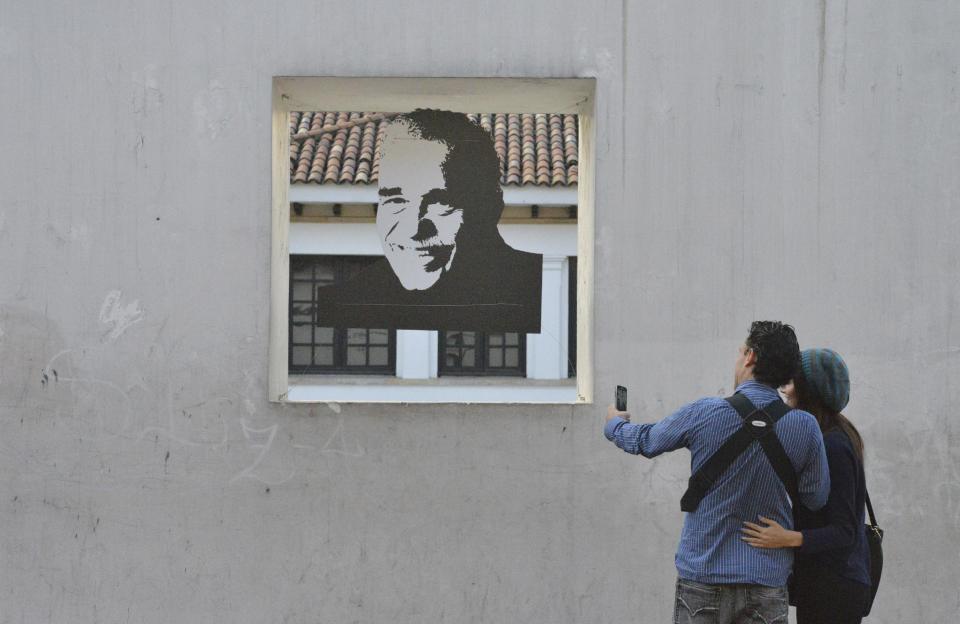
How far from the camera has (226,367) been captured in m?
5.81

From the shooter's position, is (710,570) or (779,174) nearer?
(710,570)

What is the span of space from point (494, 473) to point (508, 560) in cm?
42

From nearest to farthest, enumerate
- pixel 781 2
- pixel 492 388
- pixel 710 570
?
pixel 710 570 → pixel 781 2 → pixel 492 388

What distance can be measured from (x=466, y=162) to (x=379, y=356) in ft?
49.9

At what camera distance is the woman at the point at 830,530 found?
386cm

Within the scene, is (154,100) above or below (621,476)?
above

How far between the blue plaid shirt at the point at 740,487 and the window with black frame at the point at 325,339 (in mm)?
16520

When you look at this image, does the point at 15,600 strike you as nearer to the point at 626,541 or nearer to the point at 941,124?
the point at 626,541

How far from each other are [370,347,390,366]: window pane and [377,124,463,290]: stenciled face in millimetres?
14910

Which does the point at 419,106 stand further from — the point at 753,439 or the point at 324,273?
the point at 324,273

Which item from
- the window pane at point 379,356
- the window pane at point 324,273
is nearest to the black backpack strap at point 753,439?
the window pane at point 324,273

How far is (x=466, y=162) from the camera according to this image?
6.32 m

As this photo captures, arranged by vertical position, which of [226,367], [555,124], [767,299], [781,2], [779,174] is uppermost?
[555,124]

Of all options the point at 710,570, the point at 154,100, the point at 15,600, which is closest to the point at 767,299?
the point at 710,570
